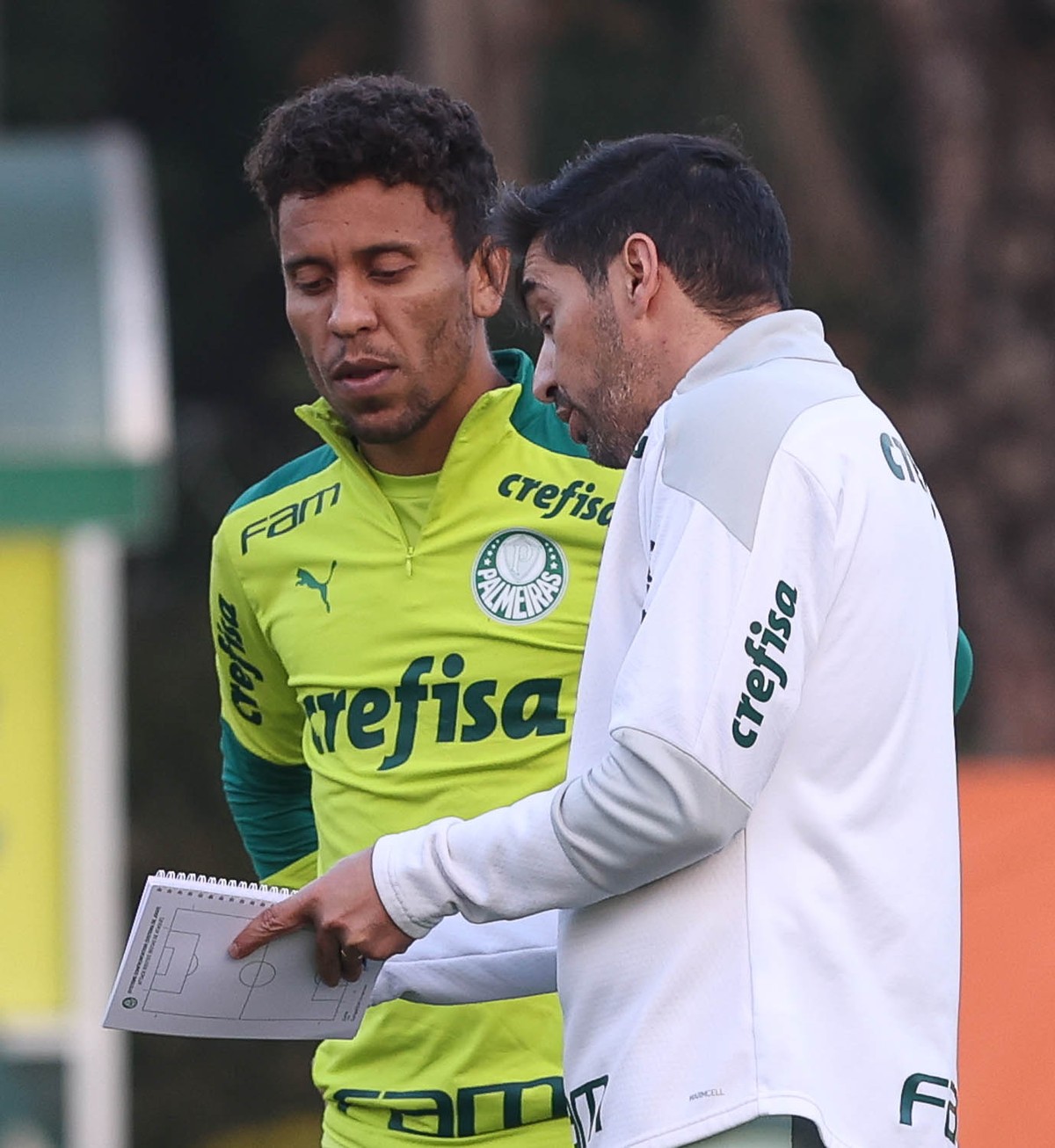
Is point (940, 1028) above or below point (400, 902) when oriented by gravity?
below

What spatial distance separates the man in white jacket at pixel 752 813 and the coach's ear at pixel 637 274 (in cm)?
10

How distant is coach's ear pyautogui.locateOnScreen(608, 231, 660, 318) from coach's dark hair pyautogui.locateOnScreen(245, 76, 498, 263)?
73 centimetres

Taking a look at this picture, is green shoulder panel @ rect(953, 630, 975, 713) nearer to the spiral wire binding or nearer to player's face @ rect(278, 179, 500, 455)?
player's face @ rect(278, 179, 500, 455)

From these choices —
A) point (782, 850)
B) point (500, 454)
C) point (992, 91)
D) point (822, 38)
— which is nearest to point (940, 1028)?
A: point (782, 850)

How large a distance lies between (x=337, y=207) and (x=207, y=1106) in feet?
33.6

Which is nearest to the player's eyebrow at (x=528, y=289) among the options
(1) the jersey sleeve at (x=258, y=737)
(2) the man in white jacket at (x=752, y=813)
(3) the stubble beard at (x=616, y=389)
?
(3) the stubble beard at (x=616, y=389)

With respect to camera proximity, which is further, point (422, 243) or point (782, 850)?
point (422, 243)

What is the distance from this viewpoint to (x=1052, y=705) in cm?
1031

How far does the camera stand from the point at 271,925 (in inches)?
106

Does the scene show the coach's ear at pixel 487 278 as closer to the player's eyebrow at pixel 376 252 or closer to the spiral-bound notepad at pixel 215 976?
the player's eyebrow at pixel 376 252

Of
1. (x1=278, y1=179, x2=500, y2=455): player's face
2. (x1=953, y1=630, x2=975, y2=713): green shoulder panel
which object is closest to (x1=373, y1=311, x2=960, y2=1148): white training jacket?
Answer: (x1=953, y1=630, x2=975, y2=713): green shoulder panel

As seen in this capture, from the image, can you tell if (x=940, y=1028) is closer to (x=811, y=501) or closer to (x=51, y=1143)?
(x=811, y=501)

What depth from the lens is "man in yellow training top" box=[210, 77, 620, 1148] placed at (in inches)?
127

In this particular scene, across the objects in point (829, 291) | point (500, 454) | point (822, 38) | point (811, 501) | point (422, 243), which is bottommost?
point (811, 501)
